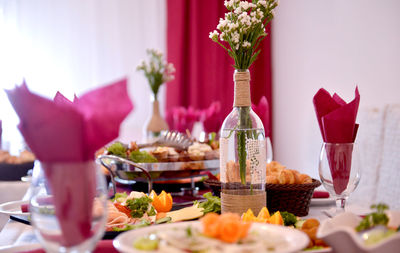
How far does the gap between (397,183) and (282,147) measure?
8.02ft

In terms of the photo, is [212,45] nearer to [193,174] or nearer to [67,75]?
[67,75]

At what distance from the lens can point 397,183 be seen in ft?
6.61

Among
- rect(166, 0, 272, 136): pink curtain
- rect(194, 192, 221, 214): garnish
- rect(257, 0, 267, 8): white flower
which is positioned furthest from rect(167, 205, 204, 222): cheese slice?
rect(166, 0, 272, 136): pink curtain

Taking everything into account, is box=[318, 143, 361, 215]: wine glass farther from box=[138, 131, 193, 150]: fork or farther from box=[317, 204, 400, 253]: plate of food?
box=[138, 131, 193, 150]: fork

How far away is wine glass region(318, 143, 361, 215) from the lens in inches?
39.2

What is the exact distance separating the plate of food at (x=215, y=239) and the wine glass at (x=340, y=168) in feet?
1.31

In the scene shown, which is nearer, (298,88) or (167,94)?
(298,88)

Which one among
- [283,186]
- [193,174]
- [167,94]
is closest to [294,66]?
[167,94]

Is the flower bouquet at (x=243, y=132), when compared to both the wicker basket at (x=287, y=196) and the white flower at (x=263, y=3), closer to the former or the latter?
the white flower at (x=263, y=3)

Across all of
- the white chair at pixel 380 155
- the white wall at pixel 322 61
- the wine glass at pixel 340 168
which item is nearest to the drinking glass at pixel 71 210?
the wine glass at pixel 340 168

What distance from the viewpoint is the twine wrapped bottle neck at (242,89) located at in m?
1.12

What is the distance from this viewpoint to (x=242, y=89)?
1.12 m

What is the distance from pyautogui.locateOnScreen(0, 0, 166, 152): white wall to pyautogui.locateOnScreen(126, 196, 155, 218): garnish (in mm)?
3209

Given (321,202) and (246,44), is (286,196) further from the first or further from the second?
(246,44)
